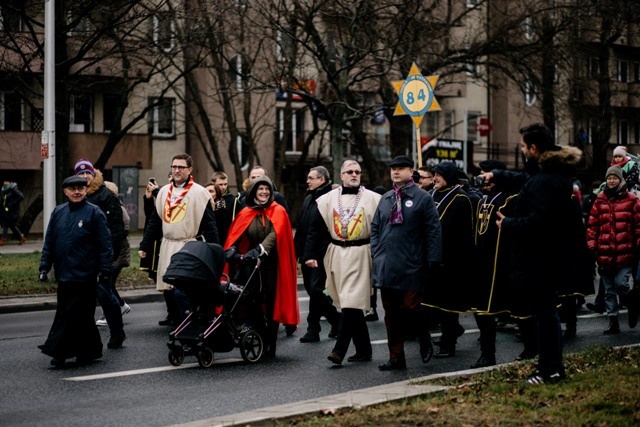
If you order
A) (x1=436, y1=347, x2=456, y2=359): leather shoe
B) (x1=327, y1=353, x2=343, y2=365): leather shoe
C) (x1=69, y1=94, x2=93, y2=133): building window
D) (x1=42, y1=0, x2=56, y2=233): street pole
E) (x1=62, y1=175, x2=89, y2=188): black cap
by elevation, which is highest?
(x1=69, y1=94, x2=93, y2=133): building window

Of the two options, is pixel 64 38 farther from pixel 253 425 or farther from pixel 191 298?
pixel 253 425

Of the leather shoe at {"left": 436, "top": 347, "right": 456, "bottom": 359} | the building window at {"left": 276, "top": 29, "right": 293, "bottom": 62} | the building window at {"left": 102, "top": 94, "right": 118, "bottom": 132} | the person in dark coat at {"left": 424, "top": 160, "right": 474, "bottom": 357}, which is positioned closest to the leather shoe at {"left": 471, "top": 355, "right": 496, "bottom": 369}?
the person in dark coat at {"left": 424, "top": 160, "right": 474, "bottom": 357}

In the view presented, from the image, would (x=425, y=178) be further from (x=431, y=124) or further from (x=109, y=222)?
(x=431, y=124)

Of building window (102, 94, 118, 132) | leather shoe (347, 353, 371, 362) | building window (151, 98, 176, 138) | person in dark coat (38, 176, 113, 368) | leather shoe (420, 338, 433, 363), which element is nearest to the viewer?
person in dark coat (38, 176, 113, 368)

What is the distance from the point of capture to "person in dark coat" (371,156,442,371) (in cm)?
1065

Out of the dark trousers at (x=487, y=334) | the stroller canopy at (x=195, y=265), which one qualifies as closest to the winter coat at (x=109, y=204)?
the stroller canopy at (x=195, y=265)

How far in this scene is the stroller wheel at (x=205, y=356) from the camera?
11.1 m

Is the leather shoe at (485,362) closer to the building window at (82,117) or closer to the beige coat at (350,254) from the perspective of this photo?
the beige coat at (350,254)

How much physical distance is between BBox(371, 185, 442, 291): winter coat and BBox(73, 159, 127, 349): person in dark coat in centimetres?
334

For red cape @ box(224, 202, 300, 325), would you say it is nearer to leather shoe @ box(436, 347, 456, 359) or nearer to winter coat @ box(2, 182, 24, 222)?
leather shoe @ box(436, 347, 456, 359)

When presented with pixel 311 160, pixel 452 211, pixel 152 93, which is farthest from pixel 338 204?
pixel 311 160

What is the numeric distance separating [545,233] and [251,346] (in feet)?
11.8

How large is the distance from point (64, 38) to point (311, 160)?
30.2 meters

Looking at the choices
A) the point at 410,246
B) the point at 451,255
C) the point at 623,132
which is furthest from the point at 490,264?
the point at 623,132
